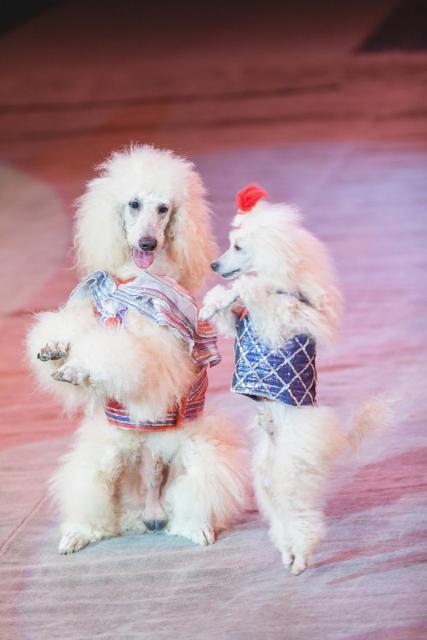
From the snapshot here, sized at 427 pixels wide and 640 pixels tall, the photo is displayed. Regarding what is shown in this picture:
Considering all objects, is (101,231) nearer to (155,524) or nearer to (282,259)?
(282,259)

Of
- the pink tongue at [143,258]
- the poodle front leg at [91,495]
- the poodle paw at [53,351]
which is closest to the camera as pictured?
the poodle paw at [53,351]

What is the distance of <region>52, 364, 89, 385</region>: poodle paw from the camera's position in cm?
248

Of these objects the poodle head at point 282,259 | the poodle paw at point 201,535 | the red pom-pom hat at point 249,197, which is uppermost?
the red pom-pom hat at point 249,197

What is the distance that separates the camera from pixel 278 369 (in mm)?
2449

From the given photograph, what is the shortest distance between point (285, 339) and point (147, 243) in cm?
41

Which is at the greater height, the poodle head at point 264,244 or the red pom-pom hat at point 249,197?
the red pom-pom hat at point 249,197

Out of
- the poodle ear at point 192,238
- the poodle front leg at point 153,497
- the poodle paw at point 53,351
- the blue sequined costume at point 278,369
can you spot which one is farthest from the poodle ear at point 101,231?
the poodle front leg at point 153,497

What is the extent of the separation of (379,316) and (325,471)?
5.73 ft

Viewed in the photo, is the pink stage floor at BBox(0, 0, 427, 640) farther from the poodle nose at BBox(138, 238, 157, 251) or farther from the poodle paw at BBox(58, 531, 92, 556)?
the poodle nose at BBox(138, 238, 157, 251)

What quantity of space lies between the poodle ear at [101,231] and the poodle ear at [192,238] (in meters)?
0.13

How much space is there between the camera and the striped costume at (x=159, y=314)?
101 inches

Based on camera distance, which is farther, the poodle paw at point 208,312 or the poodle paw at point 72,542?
the poodle paw at point 72,542

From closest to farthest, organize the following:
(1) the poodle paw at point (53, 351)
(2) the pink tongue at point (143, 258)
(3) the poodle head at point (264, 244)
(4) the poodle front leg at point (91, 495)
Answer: (3) the poodle head at point (264, 244) → (1) the poodle paw at point (53, 351) → (2) the pink tongue at point (143, 258) → (4) the poodle front leg at point (91, 495)

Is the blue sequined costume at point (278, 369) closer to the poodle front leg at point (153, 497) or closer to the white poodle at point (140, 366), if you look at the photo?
the white poodle at point (140, 366)
